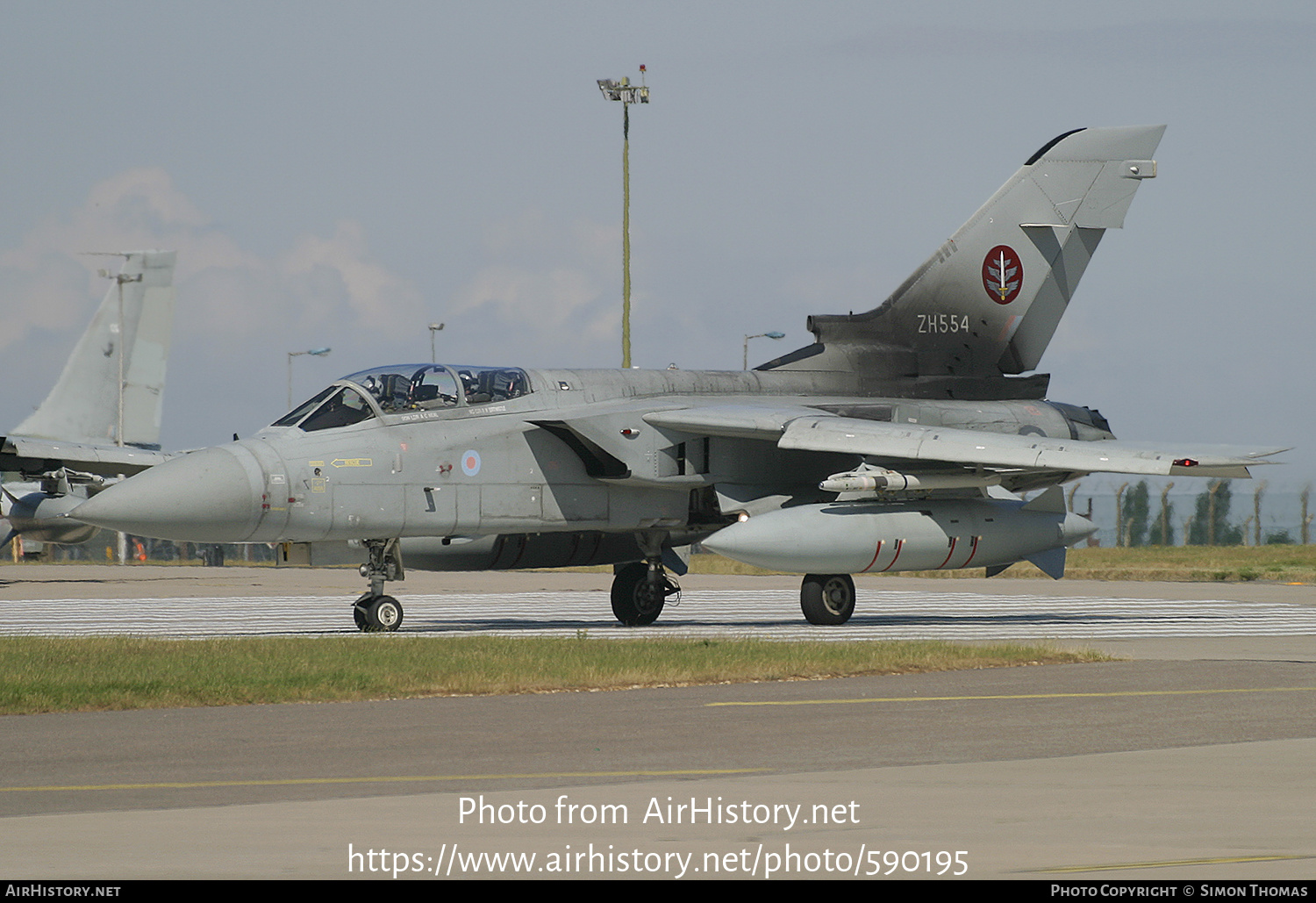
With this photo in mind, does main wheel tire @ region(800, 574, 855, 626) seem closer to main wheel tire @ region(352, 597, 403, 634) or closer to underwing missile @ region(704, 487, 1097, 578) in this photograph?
underwing missile @ region(704, 487, 1097, 578)

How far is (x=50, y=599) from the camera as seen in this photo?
27125 millimetres

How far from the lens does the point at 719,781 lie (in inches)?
289

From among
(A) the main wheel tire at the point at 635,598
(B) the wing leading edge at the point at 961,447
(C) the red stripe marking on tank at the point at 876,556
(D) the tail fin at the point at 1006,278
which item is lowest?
(A) the main wheel tire at the point at 635,598

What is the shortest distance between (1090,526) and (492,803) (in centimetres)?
1472

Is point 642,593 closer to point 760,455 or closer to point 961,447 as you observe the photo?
point 760,455

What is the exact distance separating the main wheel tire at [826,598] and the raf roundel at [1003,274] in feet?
15.9

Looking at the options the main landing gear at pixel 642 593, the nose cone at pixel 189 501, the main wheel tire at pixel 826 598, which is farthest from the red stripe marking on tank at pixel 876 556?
the nose cone at pixel 189 501

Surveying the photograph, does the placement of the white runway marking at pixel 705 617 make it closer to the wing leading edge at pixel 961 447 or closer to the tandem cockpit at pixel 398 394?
the wing leading edge at pixel 961 447

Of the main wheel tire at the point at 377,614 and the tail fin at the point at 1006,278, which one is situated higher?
the tail fin at the point at 1006,278

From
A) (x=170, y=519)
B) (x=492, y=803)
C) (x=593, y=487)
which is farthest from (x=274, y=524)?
(x=492, y=803)

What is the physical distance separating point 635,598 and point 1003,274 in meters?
6.67

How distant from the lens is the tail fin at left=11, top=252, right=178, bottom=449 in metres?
35.6

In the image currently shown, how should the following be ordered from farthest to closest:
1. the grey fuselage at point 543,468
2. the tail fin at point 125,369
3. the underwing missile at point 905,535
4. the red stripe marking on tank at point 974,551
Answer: the tail fin at point 125,369 < the red stripe marking on tank at point 974,551 < the underwing missile at point 905,535 < the grey fuselage at point 543,468

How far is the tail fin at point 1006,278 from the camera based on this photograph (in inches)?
854
